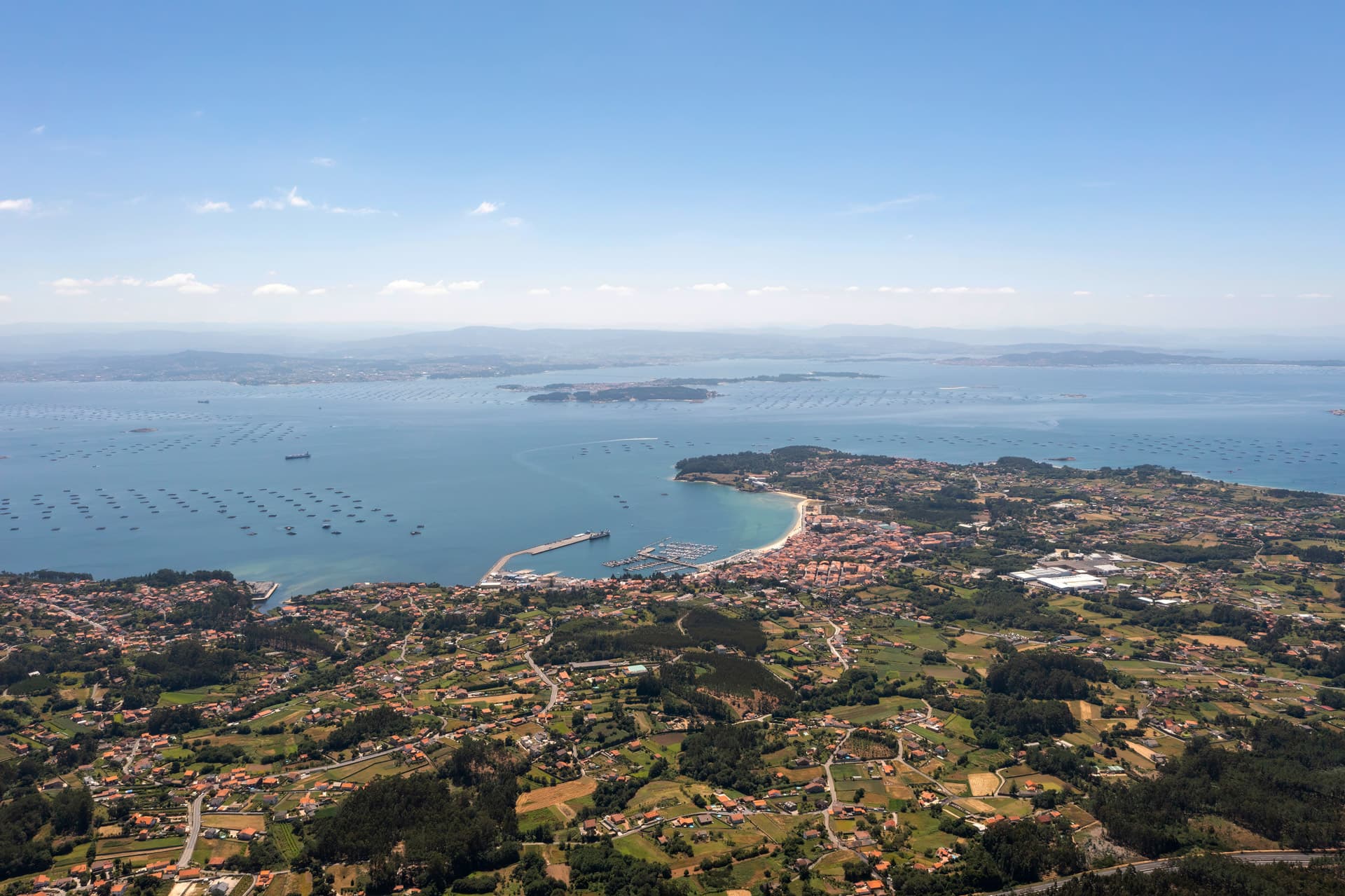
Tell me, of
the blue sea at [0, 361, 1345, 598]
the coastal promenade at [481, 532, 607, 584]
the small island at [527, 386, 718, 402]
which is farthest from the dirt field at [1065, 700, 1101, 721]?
the small island at [527, 386, 718, 402]

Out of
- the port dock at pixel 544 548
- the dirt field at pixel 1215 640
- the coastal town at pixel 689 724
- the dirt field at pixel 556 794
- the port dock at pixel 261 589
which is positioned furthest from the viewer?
the port dock at pixel 544 548

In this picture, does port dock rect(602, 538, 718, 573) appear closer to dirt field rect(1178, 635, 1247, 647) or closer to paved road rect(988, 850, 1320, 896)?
dirt field rect(1178, 635, 1247, 647)

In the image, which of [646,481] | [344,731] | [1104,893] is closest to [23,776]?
[344,731]

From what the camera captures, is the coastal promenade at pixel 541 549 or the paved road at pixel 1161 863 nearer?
the paved road at pixel 1161 863

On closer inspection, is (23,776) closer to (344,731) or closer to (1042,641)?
(344,731)

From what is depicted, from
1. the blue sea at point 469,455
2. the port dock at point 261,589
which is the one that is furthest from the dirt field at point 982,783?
the port dock at point 261,589

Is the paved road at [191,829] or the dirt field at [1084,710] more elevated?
the paved road at [191,829]

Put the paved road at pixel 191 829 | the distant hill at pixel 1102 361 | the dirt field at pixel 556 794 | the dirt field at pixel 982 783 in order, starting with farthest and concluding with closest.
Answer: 1. the distant hill at pixel 1102 361
2. the dirt field at pixel 982 783
3. the dirt field at pixel 556 794
4. the paved road at pixel 191 829

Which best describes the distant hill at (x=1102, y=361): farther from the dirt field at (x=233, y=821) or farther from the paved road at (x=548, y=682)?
the dirt field at (x=233, y=821)
